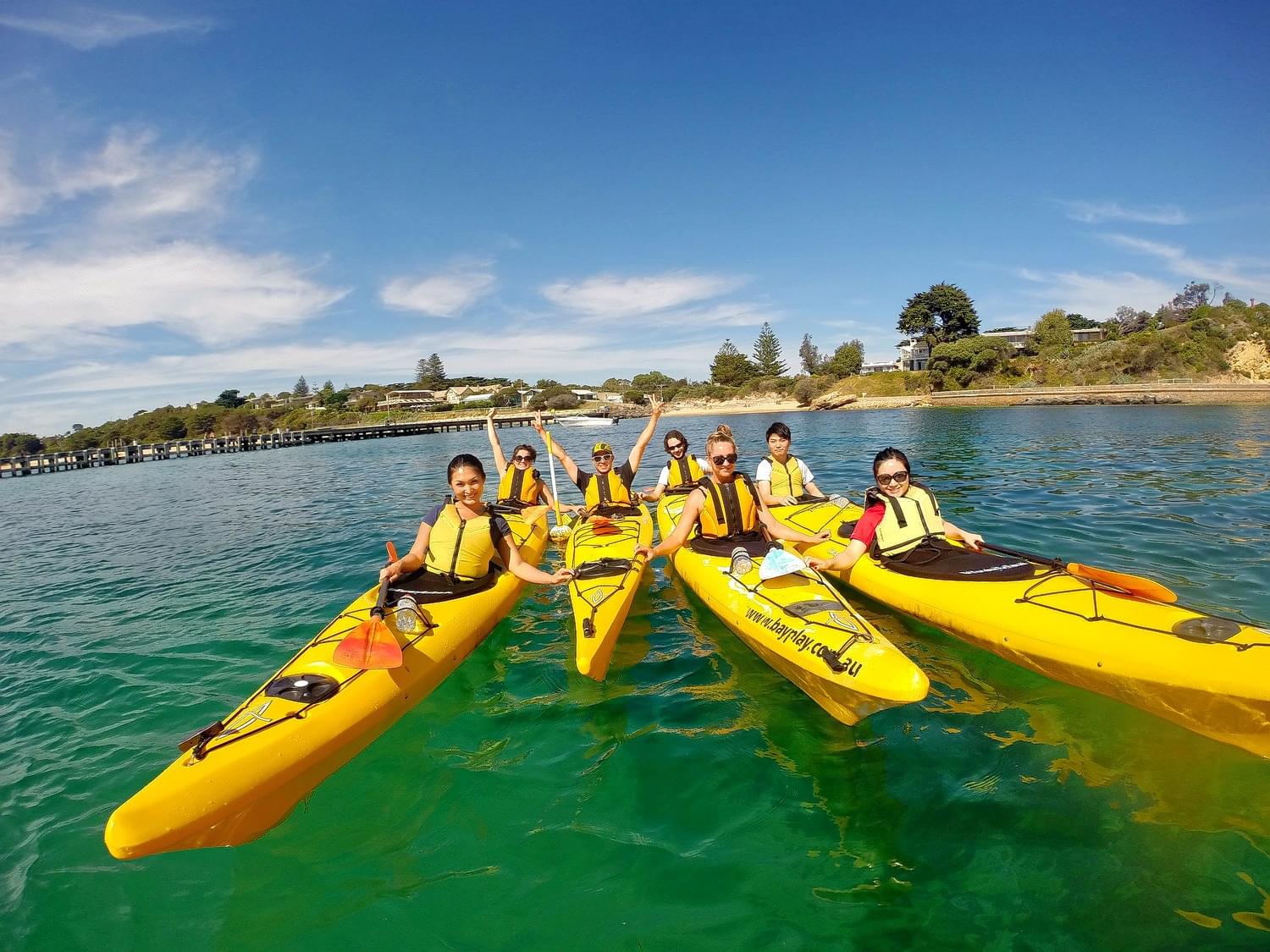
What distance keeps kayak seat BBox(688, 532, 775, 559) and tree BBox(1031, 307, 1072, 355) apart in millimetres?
68606

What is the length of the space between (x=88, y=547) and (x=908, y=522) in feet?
57.7

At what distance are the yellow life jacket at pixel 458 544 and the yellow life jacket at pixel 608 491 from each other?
356cm

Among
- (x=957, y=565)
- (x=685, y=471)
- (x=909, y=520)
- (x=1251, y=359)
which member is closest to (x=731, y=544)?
(x=909, y=520)

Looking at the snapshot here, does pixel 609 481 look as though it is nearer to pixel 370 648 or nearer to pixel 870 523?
pixel 870 523

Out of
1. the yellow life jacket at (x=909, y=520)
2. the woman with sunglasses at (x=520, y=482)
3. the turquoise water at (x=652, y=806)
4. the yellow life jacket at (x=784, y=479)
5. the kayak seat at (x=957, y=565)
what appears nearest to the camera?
the turquoise water at (x=652, y=806)

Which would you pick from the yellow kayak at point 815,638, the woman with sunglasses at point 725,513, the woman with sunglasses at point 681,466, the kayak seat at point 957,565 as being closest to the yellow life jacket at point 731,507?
the woman with sunglasses at point 725,513

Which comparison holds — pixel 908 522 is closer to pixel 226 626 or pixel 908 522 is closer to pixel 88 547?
pixel 226 626

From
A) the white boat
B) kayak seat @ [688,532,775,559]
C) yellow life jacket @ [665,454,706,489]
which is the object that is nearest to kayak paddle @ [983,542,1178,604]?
kayak seat @ [688,532,775,559]

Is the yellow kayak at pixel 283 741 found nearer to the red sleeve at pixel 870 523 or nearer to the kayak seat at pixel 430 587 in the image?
the kayak seat at pixel 430 587

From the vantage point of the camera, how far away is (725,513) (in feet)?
21.6

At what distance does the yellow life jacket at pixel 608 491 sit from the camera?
31.3 feet

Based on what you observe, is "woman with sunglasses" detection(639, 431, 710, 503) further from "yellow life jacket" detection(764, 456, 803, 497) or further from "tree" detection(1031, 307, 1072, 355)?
"tree" detection(1031, 307, 1072, 355)

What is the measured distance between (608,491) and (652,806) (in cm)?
589

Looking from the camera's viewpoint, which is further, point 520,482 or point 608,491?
point 520,482
